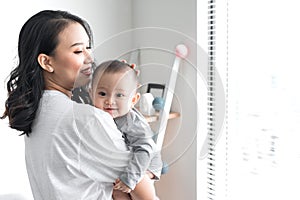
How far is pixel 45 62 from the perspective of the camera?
78 centimetres

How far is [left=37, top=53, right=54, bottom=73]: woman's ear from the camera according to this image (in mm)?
775

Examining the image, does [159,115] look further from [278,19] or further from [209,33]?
[209,33]

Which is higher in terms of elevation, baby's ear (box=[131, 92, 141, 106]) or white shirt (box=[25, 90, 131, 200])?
baby's ear (box=[131, 92, 141, 106])

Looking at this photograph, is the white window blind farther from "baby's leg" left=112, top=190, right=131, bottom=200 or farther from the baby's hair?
the baby's hair

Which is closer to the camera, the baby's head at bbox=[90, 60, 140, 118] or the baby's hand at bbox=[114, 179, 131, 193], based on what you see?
the baby's head at bbox=[90, 60, 140, 118]

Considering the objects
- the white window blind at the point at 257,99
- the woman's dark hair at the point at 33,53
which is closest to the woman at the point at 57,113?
the woman's dark hair at the point at 33,53

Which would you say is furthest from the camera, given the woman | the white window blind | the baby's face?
the white window blind

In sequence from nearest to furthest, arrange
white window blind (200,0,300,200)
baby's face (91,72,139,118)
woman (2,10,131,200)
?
baby's face (91,72,139,118) < woman (2,10,131,200) < white window blind (200,0,300,200)

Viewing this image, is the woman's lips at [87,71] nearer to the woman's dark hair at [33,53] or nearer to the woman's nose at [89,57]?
the woman's nose at [89,57]

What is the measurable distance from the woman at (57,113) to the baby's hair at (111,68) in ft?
0.28

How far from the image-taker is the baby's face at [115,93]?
0.61m

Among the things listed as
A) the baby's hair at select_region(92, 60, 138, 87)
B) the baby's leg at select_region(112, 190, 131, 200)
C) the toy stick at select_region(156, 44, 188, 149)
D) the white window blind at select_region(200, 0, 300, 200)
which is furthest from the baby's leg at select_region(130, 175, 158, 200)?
the white window blind at select_region(200, 0, 300, 200)

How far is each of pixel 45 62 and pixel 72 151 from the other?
0.71 ft

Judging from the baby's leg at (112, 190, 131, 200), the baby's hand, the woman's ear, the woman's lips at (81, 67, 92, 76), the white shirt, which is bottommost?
the baby's leg at (112, 190, 131, 200)
